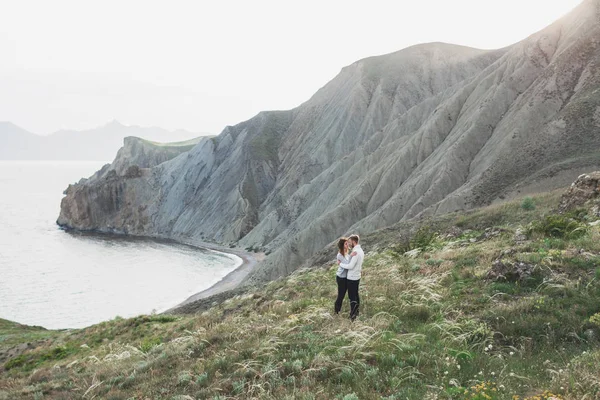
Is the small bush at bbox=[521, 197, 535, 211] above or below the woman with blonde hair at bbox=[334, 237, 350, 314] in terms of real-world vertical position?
below

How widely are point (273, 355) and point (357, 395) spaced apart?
2.61m

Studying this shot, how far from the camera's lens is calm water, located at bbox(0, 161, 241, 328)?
5081cm

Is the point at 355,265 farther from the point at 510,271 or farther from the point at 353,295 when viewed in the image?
the point at 510,271

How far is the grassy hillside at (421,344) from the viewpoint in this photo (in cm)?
682

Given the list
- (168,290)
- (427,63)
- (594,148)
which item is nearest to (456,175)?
(594,148)

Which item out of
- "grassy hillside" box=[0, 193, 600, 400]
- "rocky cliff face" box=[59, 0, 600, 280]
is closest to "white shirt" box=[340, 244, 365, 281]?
"grassy hillside" box=[0, 193, 600, 400]

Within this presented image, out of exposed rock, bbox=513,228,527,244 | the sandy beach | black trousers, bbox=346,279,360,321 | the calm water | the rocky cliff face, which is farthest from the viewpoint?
the calm water

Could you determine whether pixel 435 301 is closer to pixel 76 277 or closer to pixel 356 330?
pixel 356 330

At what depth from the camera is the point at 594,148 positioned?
128 feet

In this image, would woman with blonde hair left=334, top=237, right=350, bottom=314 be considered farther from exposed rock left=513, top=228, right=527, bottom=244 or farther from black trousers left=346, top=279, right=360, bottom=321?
exposed rock left=513, top=228, right=527, bottom=244

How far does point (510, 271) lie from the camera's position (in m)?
10.9

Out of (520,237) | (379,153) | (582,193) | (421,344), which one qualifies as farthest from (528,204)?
(379,153)

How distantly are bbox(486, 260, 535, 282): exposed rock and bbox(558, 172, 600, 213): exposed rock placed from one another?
1012cm

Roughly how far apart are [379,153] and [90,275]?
5561 centimetres
